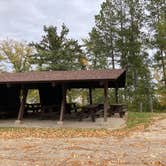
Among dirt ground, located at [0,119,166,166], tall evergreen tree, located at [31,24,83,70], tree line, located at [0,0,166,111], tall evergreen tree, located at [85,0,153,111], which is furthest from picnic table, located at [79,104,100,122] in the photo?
tall evergreen tree, located at [31,24,83,70]

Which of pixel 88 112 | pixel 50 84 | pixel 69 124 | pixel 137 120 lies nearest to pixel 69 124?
pixel 69 124

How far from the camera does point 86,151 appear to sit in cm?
1017

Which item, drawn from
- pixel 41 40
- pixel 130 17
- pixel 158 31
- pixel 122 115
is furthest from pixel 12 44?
pixel 122 115

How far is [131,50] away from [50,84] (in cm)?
1792

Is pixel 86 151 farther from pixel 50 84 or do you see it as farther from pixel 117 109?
pixel 117 109

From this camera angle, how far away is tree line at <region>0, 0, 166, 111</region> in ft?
120

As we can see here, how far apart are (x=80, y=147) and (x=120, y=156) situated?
1.95m

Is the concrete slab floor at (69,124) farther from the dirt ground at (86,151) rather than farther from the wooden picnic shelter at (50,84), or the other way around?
the dirt ground at (86,151)

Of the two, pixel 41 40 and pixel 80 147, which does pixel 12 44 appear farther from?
pixel 80 147

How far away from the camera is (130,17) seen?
38.8 meters

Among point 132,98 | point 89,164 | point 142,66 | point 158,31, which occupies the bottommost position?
point 89,164

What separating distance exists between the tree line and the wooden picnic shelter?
41.1 ft

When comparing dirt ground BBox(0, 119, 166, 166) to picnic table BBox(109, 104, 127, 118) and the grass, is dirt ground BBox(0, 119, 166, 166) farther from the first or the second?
picnic table BBox(109, 104, 127, 118)

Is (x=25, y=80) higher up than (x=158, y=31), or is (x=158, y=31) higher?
(x=158, y=31)
